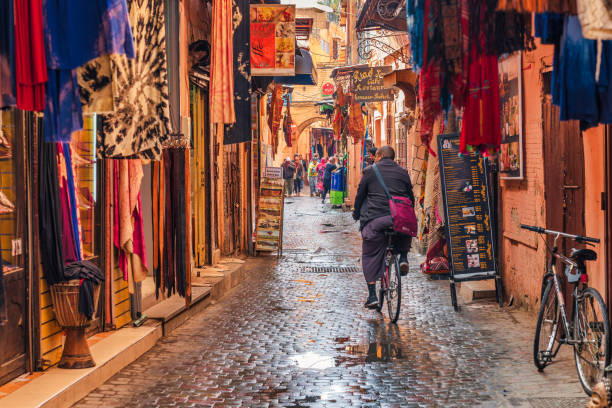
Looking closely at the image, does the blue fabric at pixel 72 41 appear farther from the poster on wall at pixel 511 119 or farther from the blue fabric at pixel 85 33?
the poster on wall at pixel 511 119

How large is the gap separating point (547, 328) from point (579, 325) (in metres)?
0.64

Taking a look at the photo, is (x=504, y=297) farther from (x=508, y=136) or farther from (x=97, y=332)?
(x=97, y=332)

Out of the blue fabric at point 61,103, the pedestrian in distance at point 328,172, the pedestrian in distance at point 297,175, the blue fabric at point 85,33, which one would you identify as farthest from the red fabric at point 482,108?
the pedestrian in distance at point 297,175

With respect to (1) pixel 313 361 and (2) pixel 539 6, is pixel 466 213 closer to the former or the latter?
(1) pixel 313 361

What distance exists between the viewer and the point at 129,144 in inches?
232

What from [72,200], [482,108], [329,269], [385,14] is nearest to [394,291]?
[72,200]

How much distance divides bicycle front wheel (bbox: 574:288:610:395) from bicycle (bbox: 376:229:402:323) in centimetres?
317

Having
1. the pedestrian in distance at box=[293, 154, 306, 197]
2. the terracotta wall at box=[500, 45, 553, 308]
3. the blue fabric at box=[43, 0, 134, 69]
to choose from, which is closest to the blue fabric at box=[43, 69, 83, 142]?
the blue fabric at box=[43, 0, 134, 69]

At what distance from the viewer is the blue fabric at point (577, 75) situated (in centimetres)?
445

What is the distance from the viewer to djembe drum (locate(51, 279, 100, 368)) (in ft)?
21.1

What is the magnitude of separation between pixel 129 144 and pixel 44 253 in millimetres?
1197

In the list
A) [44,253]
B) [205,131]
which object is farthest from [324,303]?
[44,253]

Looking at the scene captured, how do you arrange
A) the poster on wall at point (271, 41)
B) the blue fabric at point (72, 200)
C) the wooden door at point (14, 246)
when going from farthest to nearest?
the poster on wall at point (271, 41), the blue fabric at point (72, 200), the wooden door at point (14, 246)

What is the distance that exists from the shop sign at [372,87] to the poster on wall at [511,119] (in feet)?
39.2
